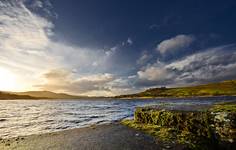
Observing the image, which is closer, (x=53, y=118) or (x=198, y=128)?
(x=198, y=128)

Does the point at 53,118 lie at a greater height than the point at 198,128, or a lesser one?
lesser

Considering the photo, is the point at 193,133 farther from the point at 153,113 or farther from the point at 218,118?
the point at 153,113

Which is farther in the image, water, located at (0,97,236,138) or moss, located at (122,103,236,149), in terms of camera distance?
water, located at (0,97,236,138)

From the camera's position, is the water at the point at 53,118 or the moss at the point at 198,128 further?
the water at the point at 53,118

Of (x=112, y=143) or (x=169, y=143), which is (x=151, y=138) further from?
(x=112, y=143)

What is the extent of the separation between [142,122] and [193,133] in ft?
31.9

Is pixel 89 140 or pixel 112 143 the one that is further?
pixel 89 140

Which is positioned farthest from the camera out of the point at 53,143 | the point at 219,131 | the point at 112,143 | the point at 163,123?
the point at 163,123

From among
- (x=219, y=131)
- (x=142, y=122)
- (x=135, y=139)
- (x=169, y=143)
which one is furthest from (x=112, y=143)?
(x=142, y=122)

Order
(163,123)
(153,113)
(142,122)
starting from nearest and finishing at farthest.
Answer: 1. (163,123)
2. (153,113)
3. (142,122)

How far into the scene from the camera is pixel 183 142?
15758mm

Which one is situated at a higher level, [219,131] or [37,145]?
[219,131]

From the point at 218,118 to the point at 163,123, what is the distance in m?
7.16

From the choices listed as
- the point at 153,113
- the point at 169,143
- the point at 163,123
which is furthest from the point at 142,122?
the point at 169,143
